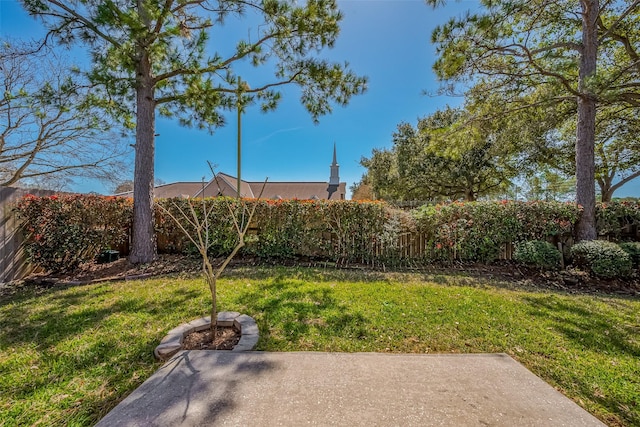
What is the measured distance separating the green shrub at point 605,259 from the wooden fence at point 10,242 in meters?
11.1

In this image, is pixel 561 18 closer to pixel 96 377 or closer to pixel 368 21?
pixel 368 21

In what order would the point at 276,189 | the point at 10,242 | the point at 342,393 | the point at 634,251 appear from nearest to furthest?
the point at 342,393 → the point at 10,242 → the point at 634,251 → the point at 276,189

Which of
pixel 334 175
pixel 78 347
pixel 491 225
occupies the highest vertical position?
pixel 334 175

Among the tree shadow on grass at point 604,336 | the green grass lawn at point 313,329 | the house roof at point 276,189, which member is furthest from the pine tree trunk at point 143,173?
the house roof at point 276,189

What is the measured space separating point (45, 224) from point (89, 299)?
7.79 ft

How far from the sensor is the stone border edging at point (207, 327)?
2361 mm

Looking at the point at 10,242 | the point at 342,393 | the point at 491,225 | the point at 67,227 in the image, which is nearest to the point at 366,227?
the point at 491,225

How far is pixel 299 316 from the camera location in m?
3.17

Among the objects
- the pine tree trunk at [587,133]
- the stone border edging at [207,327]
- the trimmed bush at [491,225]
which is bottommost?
the stone border edging at [207,327]

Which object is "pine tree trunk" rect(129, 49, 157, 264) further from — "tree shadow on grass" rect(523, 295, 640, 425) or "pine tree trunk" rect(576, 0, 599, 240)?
"pine tree trunk" rect(576, 0, 599, 240)

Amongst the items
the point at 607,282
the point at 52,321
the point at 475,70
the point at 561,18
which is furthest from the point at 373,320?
the point at 561,18

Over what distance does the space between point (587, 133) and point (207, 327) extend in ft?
28.9

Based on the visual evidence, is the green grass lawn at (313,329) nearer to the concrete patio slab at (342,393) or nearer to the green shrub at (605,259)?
the concrete patio slab at (342,393)

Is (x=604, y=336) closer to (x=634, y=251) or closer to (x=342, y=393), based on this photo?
(x=342, y=393)
